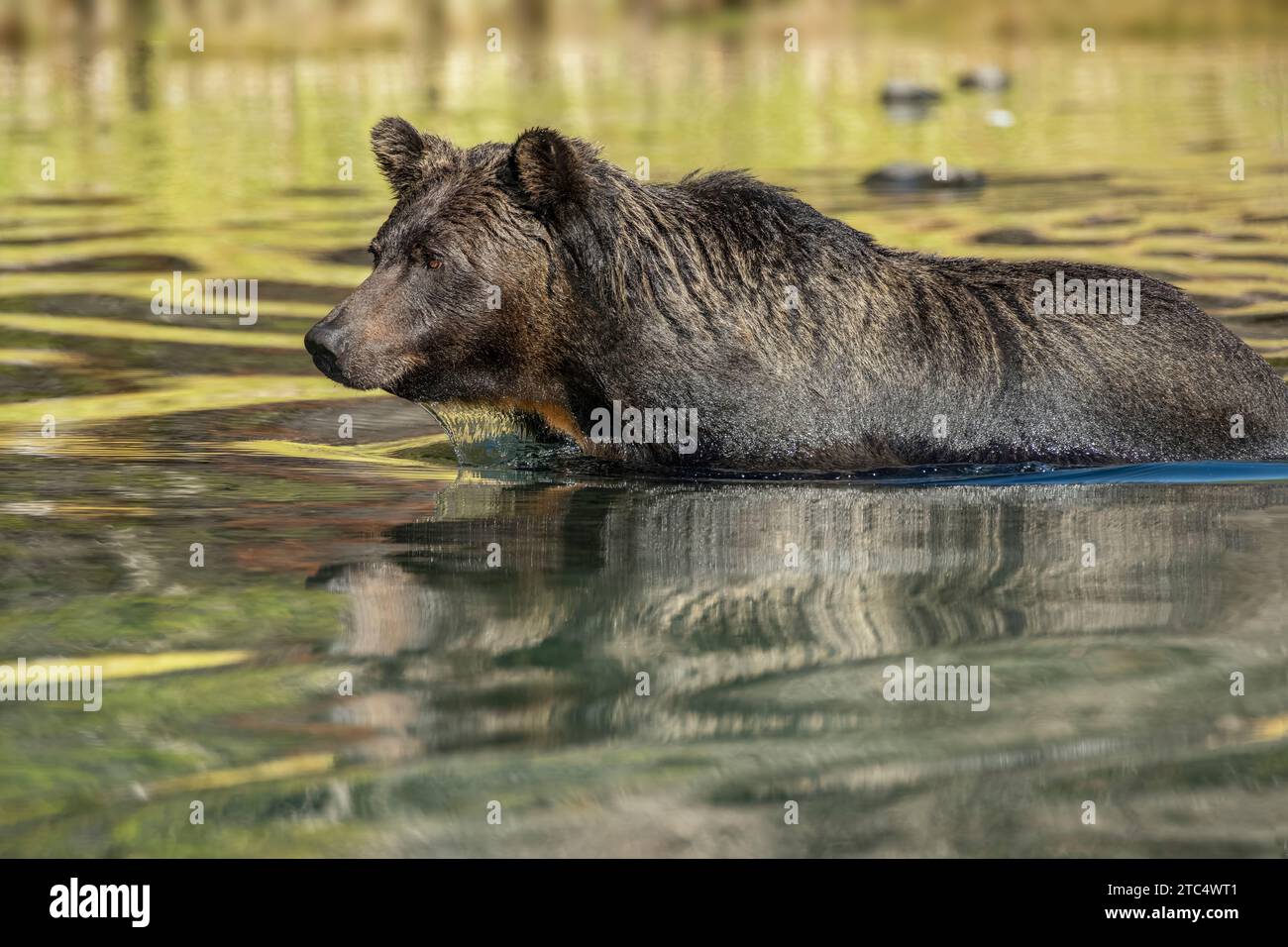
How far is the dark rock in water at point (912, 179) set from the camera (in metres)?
27.8

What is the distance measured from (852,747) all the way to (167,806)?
2.24m

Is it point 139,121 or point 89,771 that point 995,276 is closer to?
point 89,771

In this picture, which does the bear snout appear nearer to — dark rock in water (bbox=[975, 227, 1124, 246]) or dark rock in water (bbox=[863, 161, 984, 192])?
dark rock in water (bbox=[975, 227, 1124, 246])

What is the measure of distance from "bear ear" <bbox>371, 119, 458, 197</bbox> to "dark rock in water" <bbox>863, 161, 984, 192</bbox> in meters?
16.8

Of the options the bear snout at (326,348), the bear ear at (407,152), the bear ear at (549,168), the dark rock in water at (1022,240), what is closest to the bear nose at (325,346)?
the bear snout at (326,348)

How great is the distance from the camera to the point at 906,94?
40.5 meters

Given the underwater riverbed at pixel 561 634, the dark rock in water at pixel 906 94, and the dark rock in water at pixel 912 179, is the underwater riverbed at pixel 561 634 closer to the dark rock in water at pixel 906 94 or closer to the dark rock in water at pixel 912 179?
the dark rock in water at pixel 912 179

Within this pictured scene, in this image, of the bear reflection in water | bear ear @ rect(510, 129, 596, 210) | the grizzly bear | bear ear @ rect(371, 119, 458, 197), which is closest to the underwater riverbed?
the bear reflection in water

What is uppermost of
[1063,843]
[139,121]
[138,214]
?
[139,121]

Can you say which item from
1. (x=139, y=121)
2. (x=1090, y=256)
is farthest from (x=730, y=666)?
(x=139, y=121)

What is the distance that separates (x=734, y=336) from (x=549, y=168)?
4.54 feet

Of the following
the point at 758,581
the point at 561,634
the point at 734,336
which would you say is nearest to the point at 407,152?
the point at 734,336

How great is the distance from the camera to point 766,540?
32.3 ft
